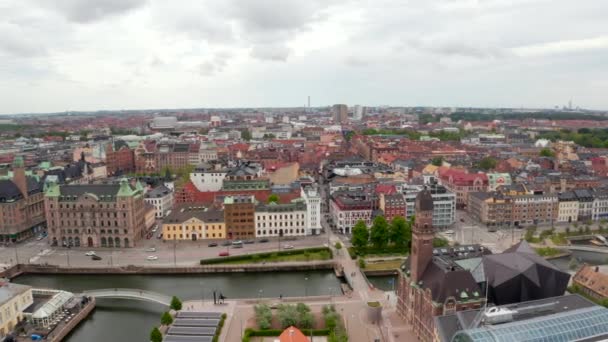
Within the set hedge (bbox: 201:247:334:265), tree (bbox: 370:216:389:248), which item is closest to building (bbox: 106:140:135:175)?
hedge (bbox: 201:247:334:265)

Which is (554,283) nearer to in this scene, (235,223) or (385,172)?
(235,223)

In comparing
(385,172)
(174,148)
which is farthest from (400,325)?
(174,148)

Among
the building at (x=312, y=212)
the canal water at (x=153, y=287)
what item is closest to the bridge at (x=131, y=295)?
the canal water at (x=153, y=287)

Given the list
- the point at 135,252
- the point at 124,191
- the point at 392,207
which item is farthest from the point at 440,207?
the point at 124,191

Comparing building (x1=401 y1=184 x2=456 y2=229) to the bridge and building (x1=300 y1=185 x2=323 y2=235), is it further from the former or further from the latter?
the bridge

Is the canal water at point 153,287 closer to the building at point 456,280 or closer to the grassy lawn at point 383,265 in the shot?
the grassy lawn at point 383,265

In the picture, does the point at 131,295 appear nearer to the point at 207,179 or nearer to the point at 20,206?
the point at 20,206
